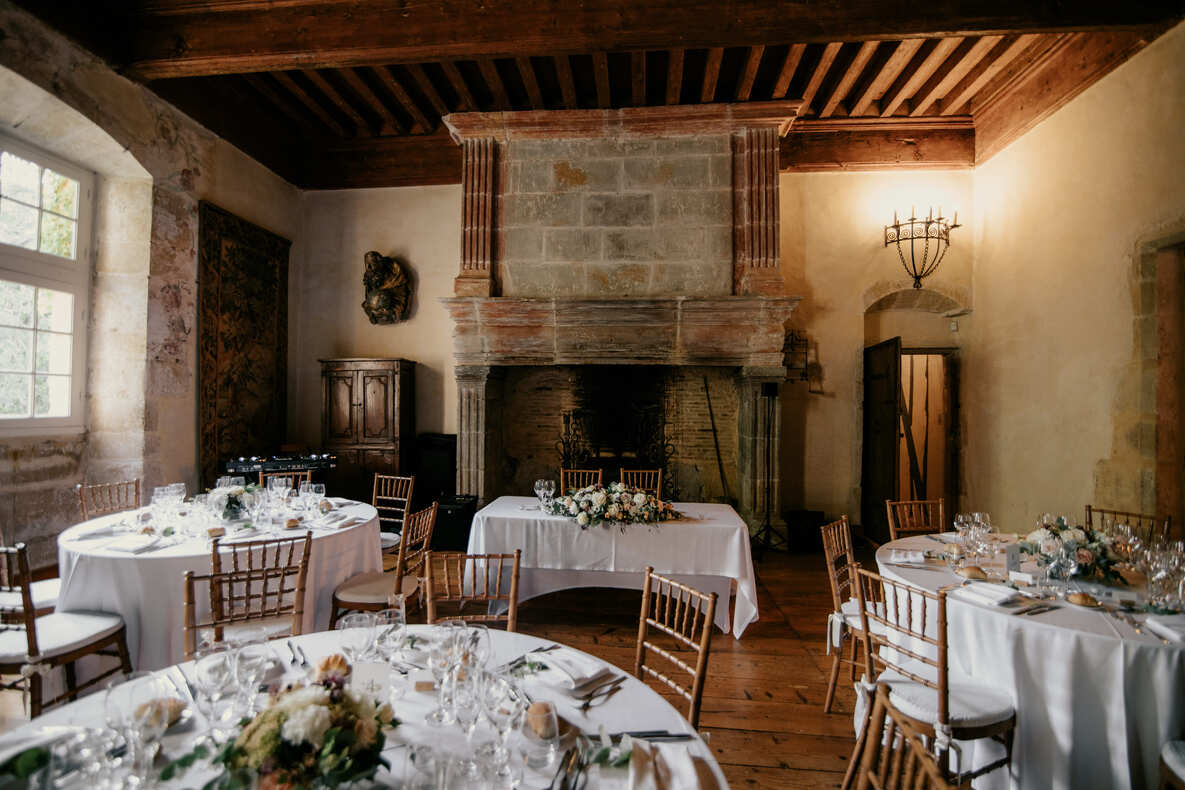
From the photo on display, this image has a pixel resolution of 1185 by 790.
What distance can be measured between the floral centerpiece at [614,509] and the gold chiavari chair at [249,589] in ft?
5.57

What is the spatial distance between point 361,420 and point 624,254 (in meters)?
3.63

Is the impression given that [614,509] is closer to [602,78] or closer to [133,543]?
[133,543]

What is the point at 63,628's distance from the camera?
8.76ft

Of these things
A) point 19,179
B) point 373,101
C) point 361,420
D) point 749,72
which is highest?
point 373,101

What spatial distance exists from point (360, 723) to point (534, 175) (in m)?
5.82

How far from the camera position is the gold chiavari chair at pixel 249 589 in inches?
89.5

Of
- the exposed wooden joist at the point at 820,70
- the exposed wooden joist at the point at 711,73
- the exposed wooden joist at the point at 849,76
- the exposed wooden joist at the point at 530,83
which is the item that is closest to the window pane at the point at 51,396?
the exposed wooden joist at the point at 530,83

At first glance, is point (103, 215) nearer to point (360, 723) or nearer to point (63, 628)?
point (63, 628)

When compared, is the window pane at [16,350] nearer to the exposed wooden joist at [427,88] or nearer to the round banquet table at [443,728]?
the exposed wooden joist at [427,88]

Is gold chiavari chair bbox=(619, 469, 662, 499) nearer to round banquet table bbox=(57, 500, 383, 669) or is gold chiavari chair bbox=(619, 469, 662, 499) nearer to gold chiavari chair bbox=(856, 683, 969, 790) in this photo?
round banquet table bbox=(57, 500, 383, 669)

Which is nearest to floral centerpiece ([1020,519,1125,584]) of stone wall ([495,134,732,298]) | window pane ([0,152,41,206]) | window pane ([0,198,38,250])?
stone wall ([495,134,732,298])

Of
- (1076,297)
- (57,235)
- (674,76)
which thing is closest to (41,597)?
(57,235)

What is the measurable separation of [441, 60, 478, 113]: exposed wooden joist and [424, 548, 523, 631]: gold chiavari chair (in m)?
4.47

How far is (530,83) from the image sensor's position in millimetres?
5605
